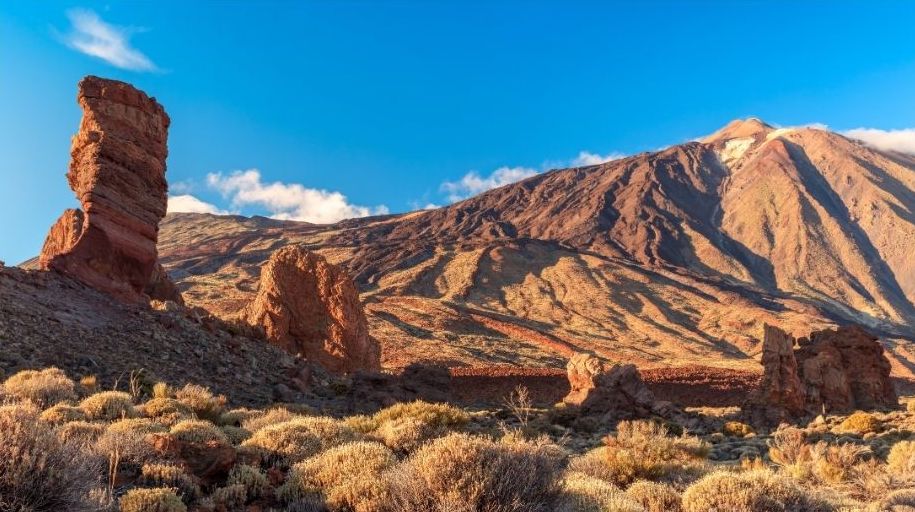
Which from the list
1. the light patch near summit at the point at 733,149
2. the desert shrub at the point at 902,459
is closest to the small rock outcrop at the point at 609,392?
the desert shrub at the point at 902,459

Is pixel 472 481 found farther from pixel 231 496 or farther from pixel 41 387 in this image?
pixel 41 387

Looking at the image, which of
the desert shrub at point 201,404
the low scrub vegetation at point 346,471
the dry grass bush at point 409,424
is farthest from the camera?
the desert shrub at point 201,404

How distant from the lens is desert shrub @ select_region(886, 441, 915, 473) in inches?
373

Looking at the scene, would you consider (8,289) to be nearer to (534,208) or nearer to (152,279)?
(152,279)

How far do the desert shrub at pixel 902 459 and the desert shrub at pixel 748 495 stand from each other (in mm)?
4302

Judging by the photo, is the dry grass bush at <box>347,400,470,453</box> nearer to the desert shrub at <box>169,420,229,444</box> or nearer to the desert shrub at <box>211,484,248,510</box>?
the desert shrub at <box>169,420,229,444</box>

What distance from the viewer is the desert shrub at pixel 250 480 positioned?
21.2 ft

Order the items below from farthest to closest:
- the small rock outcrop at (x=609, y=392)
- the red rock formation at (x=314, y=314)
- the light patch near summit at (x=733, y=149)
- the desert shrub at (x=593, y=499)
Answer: the light patch near summit at (x=733, y=149)
the red rock formation at (x=314, y=314)
the small rock outcrop at (x=609, y=392)
the desert shrub at (x=593, y=499)

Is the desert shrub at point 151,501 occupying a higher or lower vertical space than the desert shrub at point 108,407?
lower

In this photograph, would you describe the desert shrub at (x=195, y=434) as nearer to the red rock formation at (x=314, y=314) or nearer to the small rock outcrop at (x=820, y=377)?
the red rock formation at (x=314, y=314)

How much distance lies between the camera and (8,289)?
50.0 ft

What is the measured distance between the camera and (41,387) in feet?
33.2

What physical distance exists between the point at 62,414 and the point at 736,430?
1548 centimetres

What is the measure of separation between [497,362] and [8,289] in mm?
28397
